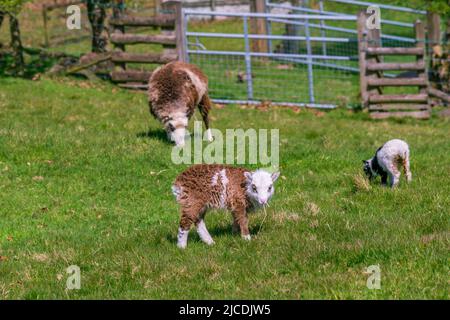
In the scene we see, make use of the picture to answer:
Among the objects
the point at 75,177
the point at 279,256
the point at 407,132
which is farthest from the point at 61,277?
the point at 407,132

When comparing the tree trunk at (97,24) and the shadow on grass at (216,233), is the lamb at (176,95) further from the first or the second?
the tree trunk at (97,24)

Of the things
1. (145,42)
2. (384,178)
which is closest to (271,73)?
(145,42)

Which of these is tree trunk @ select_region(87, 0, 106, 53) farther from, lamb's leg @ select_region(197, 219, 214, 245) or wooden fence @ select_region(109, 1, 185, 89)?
lamb's leg @ select_region(197, 219, 214, 245)

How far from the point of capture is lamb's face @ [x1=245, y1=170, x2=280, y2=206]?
936 centimetres

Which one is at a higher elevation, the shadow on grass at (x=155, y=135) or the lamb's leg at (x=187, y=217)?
the lamb's leg at (x=187, y=217)

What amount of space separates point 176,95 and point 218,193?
657cm

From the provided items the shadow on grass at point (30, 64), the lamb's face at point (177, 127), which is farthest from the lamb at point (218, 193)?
the shadow on grass at point (30, 64)

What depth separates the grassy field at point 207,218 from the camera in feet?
28.1

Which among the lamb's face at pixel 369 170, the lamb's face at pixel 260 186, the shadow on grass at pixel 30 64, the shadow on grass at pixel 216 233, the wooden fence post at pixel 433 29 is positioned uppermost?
the wooden fence post at pixel 433 29

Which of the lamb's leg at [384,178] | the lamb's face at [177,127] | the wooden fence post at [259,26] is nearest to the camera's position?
the lamb's leg at [384,178]

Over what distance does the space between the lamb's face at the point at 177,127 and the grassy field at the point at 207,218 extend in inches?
13.9

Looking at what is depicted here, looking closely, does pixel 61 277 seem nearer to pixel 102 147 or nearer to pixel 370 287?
pixel 370 287

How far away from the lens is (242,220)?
976cm

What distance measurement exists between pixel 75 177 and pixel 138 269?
5337 mm
